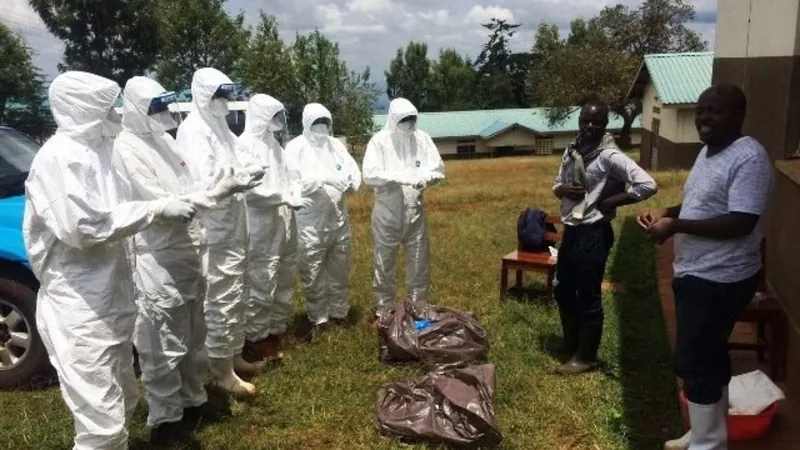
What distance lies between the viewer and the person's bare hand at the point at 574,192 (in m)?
4.40

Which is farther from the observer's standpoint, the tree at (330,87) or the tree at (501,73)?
the tree at (501,73)

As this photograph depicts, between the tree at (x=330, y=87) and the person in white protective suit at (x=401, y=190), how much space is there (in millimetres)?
23164

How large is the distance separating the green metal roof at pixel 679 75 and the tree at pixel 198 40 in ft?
58.3

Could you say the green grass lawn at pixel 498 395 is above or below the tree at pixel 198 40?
below

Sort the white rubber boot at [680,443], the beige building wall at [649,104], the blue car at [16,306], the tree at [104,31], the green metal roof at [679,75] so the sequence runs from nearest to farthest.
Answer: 1. the white rubber boot at [680,443]
2. the blue car at [16,306]
3. the green metal roof at [679,75]
4. the tree at [104,31]
5. the beige building wall at [649,104]

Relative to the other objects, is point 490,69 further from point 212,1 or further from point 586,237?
point 586,237

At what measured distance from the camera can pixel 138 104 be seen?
3547mm

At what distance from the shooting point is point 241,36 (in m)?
32.4

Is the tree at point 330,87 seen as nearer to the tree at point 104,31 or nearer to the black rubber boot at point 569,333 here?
the tree at point 104,31

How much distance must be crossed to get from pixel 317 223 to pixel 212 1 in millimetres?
30058

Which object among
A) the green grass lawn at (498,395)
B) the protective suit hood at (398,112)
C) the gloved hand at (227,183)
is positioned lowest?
the green grass lawn at (498,395)

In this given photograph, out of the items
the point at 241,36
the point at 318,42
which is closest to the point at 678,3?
the point at 318,42

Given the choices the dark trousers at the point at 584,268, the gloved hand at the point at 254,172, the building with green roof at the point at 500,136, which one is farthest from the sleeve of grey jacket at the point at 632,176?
the building with green roof at the point at 500,136

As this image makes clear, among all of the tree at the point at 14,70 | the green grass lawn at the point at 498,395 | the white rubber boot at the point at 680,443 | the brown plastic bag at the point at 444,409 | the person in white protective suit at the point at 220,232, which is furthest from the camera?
the tree at the point at 14,70
